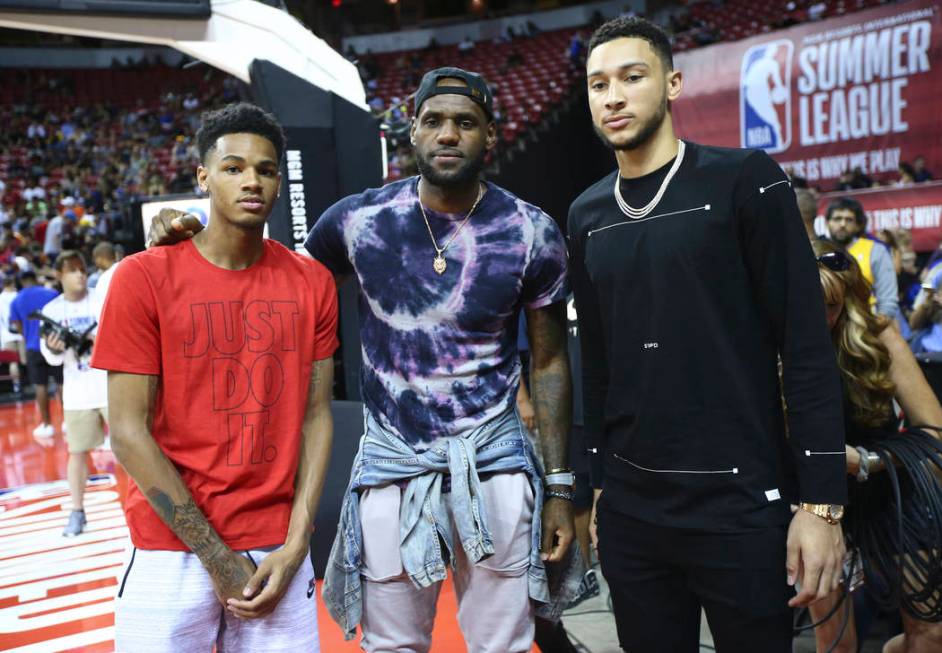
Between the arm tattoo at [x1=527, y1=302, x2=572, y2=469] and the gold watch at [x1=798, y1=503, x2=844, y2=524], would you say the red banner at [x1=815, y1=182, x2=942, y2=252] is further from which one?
the gold watch at [x1=798, y1=503, x2=844, y2=524]

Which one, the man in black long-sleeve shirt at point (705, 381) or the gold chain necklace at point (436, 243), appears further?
the gold chain necklace at point (436, 243)

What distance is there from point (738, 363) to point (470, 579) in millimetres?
852

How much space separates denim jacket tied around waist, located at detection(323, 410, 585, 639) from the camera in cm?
192

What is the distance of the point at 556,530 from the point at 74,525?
416 centimetres

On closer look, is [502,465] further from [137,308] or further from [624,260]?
[137,308]

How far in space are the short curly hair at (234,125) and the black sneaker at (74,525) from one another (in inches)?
157

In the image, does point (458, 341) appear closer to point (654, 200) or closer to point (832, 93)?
point (654, 200)

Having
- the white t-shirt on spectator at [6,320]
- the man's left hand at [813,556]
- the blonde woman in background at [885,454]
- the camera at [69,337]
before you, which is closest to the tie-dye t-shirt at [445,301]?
the man's left hand at [813,556]

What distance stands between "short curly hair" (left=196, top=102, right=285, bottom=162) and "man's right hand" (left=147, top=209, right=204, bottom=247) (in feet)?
0.49

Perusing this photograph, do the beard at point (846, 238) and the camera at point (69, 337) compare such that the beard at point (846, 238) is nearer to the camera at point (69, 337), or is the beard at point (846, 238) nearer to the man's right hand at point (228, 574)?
the man's right hand at point (228, 574)

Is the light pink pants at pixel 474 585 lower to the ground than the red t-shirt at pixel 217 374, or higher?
lower

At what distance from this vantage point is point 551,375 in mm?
2074

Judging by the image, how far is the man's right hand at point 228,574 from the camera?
5.69 feet

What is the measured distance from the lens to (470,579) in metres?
2.03
